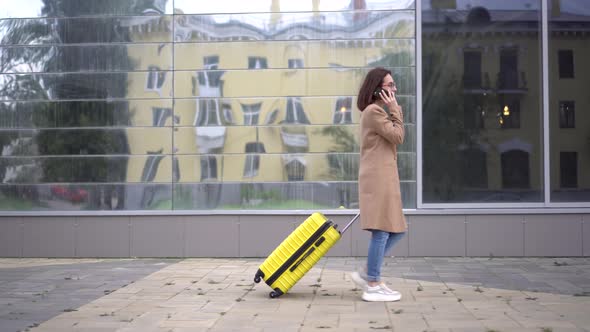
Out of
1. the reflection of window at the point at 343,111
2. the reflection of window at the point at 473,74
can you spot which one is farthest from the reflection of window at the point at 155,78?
the reflection of window at the point at 473,74

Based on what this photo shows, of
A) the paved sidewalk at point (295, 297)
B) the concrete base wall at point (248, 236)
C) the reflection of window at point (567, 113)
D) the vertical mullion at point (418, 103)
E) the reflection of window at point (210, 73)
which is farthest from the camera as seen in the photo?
the reflection of window at point (210, 73)

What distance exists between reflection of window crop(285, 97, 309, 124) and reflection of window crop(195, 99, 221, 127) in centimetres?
88

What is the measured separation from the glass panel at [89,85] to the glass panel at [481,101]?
11.0 ft

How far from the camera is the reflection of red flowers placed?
1020cm

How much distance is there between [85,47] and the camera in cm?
1024

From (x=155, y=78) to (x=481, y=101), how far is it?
407 centimetres

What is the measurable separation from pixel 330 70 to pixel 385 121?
349 cm

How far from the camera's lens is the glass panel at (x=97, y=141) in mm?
10133

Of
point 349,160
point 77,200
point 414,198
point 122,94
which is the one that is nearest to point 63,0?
point 122,94

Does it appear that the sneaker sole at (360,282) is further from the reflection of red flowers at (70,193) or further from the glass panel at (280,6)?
the reflection of red flowers at (70,193)

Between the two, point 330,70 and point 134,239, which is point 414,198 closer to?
point 330,70

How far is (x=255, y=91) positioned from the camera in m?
10.0

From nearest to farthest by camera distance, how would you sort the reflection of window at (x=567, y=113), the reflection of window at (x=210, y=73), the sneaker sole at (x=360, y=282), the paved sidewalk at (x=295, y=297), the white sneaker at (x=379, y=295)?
the paved sidewalk at (x=295, y=297) < the white sneaker at (x=379, y=295) < the sneaker sole at (x=360, y=282) < the reflection of window at (x=567, y=113) < the reflection of window at (x=210, y=73)

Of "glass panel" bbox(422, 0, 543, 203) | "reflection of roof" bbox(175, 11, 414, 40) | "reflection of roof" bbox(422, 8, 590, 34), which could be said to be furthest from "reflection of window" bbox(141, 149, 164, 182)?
"reflection of roof" bbox(422, 8, 590, 34)
